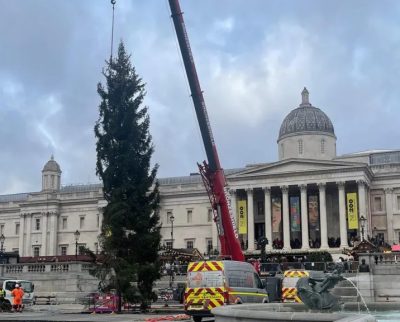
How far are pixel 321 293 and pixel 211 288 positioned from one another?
904 cm

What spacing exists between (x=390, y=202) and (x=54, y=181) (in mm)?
54305

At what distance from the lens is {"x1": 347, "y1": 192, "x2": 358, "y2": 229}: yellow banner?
78.0 metres

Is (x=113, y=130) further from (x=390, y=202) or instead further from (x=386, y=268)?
(x=390, y=202)

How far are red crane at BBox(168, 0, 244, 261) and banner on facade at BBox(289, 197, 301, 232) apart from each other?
50.0 metres

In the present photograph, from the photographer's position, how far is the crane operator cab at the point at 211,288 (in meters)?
23.6

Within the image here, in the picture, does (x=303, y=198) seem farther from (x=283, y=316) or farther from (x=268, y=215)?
(x=283, y=316)

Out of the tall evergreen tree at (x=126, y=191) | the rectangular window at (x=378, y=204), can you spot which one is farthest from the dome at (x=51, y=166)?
the tall evergreen tree at (x=126, y=191)

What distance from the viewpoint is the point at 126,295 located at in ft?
100

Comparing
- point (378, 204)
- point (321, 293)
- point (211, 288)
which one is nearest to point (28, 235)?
point (378, 204)

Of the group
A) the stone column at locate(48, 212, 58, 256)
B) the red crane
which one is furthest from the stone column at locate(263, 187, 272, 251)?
the red crane

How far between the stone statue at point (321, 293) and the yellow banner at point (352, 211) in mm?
64569

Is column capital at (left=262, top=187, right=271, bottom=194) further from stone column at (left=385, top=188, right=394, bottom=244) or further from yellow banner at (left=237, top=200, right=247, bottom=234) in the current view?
stone column at (left=385, top=188, right=394, bottom=244)

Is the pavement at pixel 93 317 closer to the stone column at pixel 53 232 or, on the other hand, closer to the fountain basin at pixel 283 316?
the fountain basin at pixel 283 316

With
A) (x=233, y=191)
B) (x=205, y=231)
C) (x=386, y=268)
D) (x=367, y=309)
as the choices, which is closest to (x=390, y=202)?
(x=233, y=191)
